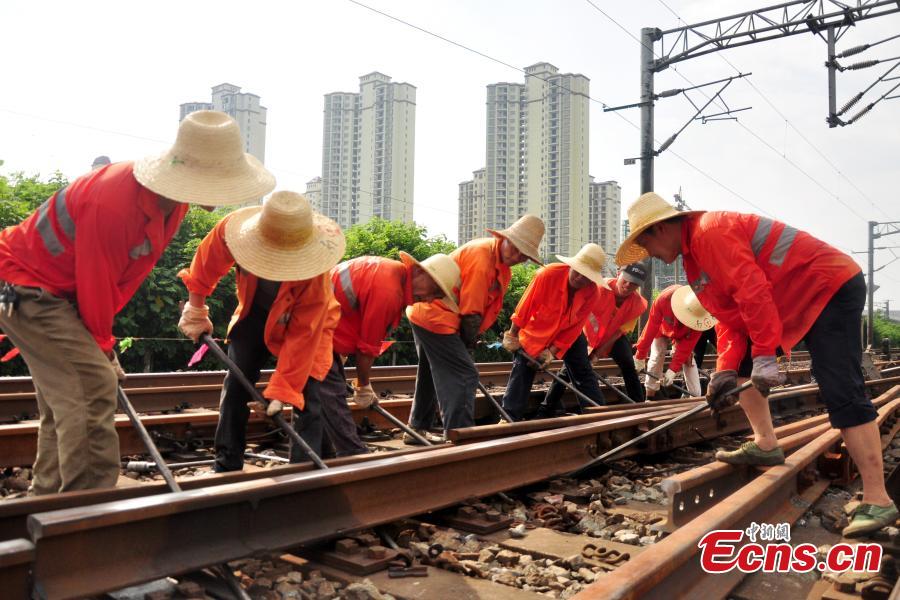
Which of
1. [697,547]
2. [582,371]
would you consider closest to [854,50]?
[582,371]

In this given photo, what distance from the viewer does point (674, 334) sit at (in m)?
9.63

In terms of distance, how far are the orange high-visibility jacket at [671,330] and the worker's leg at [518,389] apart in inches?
120

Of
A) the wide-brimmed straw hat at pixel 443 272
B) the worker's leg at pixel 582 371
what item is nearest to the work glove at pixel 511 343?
the worker's leg at pixel 582 371

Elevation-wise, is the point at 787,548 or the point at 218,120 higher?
the point at 218,120

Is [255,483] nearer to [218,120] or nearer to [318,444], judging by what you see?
[318,444]

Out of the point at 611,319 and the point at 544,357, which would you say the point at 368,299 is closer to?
the point at 544,357

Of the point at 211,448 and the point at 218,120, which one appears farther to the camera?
the point at 211,448

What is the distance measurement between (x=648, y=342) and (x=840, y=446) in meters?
5.14

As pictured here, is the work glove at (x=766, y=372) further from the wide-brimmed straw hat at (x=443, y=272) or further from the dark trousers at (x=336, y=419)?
the dark trousers at (x=336, y=419)

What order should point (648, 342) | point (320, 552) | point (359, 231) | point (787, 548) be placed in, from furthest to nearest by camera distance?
point (359, 231)
point (648, 342)
point (787, 548)
point (320, 552)

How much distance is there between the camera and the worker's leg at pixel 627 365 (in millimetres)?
9133

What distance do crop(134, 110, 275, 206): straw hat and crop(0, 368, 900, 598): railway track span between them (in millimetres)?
1280

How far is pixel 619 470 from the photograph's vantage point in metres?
5.25

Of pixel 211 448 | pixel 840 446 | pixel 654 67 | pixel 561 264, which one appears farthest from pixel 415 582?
pixel 654 67
